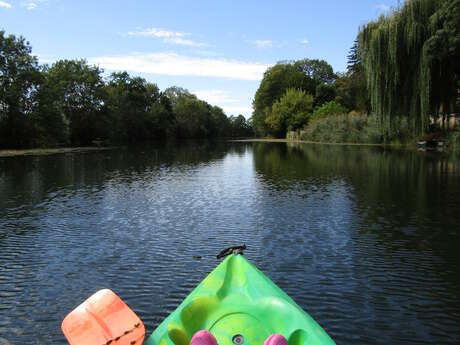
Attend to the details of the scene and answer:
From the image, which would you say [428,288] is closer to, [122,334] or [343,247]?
[343,247]

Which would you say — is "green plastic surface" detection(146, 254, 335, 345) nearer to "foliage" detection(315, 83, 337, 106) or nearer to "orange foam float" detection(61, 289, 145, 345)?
"orange foam float" detection(61, 289, 145, 345)

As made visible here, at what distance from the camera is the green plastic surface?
4633mm

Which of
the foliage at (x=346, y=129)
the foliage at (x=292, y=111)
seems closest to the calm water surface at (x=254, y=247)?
the foliage at (x=346, y=129)

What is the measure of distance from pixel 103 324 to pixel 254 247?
20.8 feet

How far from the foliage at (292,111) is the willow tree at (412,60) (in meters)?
48.5

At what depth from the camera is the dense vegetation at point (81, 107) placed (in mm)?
50250

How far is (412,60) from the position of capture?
28.7m

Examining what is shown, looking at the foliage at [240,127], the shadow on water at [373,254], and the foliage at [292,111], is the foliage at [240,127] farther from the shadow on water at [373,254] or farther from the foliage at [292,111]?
the shadow on water at [373,254]

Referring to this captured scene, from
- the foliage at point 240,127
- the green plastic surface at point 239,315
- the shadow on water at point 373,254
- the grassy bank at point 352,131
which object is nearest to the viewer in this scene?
the green plastic surface at point 239,315

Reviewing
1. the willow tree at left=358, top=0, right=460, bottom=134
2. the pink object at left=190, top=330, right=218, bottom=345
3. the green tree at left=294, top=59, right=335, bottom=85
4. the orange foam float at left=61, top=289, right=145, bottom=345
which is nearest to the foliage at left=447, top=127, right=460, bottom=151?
the willow tree at left=358, top=0, right=460, bottom=134

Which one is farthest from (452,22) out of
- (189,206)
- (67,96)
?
(67,96)

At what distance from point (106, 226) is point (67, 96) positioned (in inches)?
2426

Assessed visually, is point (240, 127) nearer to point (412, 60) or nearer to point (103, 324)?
point (412, 60)

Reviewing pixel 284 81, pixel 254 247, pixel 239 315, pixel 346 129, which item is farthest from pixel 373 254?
pixel 284 81
